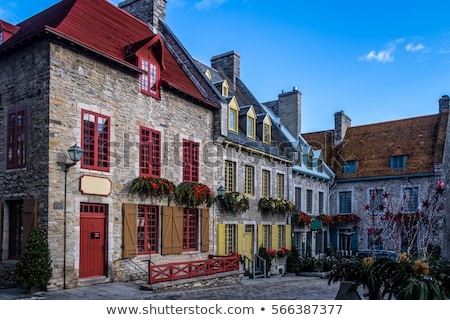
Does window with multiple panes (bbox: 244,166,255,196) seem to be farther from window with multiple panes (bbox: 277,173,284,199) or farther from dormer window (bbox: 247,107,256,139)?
window with multiple panes (bbox: 277,173,284,199)

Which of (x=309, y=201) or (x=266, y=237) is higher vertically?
(x=309, y=201)

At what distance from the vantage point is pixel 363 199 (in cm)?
2441

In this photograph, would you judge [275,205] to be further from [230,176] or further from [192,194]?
[192,194]

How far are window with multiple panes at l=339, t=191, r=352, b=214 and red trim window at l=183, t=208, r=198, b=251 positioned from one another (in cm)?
1261

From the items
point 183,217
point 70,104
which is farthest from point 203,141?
point 70,104

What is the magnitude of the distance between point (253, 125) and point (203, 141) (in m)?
4.51

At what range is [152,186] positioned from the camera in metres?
12.8

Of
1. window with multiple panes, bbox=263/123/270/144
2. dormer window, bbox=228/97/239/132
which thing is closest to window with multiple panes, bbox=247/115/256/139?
window with multiple panes, bbox=263/123/270/144

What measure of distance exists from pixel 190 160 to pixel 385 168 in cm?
1353

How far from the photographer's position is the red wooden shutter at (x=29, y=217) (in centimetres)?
1023

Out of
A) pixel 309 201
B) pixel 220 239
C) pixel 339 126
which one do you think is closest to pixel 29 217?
pixel 220 239

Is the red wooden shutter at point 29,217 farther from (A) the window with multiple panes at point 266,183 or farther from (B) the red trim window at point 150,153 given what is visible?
(A) the window with multiple panes at point 266,183

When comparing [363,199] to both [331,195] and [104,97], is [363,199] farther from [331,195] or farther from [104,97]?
[104,97]

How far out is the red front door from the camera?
11.0m
